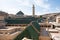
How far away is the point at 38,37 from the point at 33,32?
1.85 ft

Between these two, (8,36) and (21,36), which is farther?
(8,36)

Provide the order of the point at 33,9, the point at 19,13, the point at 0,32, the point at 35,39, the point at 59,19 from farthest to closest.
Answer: the point at 19,13, the point at 33,9, the point at 59,19, the point at 0,32, the point at 35,39

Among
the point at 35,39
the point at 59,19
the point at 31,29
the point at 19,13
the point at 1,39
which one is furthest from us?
the point at 19,13

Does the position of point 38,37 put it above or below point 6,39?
above

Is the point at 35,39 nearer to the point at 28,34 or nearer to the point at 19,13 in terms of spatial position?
the point at 28,34

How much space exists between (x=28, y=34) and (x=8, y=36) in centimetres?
323

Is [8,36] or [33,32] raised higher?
[33,32]

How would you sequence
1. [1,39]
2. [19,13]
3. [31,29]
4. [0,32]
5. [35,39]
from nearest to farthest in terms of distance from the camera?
[35,39], [31,29], [1,39], [0,32], [19,13]

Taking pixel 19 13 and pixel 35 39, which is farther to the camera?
pixel 19 13

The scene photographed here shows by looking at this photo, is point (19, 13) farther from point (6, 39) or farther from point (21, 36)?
point (21, 36)

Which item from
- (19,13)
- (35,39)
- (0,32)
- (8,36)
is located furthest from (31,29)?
(19,13)

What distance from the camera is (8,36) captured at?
1177 cm

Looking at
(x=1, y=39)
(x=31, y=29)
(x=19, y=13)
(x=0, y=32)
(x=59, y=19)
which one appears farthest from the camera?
(x=19, y=13)

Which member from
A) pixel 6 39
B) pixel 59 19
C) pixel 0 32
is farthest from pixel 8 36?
pixel 59 19
